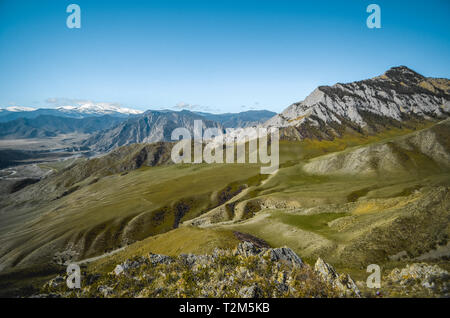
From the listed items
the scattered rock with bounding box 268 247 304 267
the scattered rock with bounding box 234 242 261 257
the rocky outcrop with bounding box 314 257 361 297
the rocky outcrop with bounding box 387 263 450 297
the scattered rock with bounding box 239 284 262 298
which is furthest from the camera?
the scattered rock with bounding box 234 242 261 257

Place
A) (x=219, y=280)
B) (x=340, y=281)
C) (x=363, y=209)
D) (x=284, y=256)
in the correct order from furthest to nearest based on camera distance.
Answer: (x=363, y=209) < (x=284, y=256) < (x=219, y=280) < (x=340, y=281)

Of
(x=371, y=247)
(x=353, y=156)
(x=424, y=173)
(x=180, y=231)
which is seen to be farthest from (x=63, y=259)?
(x=424, y=173)

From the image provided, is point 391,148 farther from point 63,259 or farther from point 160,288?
point 63,259

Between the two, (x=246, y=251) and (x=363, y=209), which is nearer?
(x=246, y=251)

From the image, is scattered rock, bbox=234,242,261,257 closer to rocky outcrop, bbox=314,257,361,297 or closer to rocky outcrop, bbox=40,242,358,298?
rocky outcrop, bbox=40,242,358,298

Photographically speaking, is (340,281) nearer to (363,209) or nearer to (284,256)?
(284,256)

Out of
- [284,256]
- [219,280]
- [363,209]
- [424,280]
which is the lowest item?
[363,209]

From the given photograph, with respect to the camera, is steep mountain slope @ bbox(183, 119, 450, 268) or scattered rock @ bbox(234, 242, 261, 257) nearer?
scattered rock @ bbox(234, 242, 261, 257)

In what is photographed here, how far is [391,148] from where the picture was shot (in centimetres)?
13550

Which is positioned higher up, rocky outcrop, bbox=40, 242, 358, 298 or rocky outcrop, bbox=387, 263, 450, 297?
rocky outcrop, bbox=387, 263, 450, 297

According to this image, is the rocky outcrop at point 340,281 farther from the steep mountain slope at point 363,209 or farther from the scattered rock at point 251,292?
the steep mountain slope at point 363,209

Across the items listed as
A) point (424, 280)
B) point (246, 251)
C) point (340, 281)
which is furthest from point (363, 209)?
point (340, 281)

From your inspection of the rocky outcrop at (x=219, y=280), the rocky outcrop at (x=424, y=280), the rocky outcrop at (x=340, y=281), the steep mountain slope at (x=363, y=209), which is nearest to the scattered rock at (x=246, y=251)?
the rocky outcrop at (x=219, y=280)

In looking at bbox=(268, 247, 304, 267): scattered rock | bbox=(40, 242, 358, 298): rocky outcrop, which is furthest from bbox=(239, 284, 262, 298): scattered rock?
bbox=(268, 247, 304, 267): scattered rock
